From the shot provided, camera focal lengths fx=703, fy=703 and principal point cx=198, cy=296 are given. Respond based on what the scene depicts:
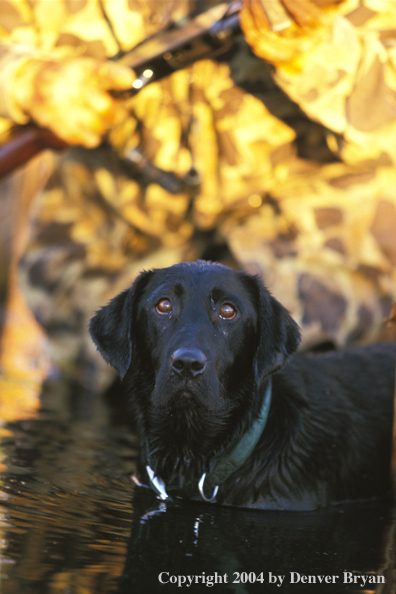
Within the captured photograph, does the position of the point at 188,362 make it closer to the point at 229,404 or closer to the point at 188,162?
the point at 229,404

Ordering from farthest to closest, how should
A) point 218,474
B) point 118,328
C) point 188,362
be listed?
point 118,328, point 218,474, point 188,362

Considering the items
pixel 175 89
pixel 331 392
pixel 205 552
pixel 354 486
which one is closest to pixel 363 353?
pixel 331 392

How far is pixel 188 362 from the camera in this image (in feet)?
8.12

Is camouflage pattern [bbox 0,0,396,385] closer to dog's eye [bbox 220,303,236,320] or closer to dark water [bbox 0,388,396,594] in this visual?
dog's eye [bbox 220,303,236,320]

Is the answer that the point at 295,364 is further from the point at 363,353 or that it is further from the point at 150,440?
the point at 150,440

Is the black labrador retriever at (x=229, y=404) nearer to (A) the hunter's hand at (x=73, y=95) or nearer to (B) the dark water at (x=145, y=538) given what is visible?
(B) the dark water at (x=145, y=538)

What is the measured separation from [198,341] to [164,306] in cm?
29

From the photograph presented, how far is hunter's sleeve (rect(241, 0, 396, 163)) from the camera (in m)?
3.82

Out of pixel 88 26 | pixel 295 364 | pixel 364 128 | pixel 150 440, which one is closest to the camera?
pixel 150 440

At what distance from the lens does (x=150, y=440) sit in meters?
2.93

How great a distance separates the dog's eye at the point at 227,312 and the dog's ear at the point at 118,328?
1.30 feet

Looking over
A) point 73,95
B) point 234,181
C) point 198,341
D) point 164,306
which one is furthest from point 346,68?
point 198,341

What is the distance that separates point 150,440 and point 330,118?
2.19m

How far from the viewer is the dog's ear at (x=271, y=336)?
2.77 metres
